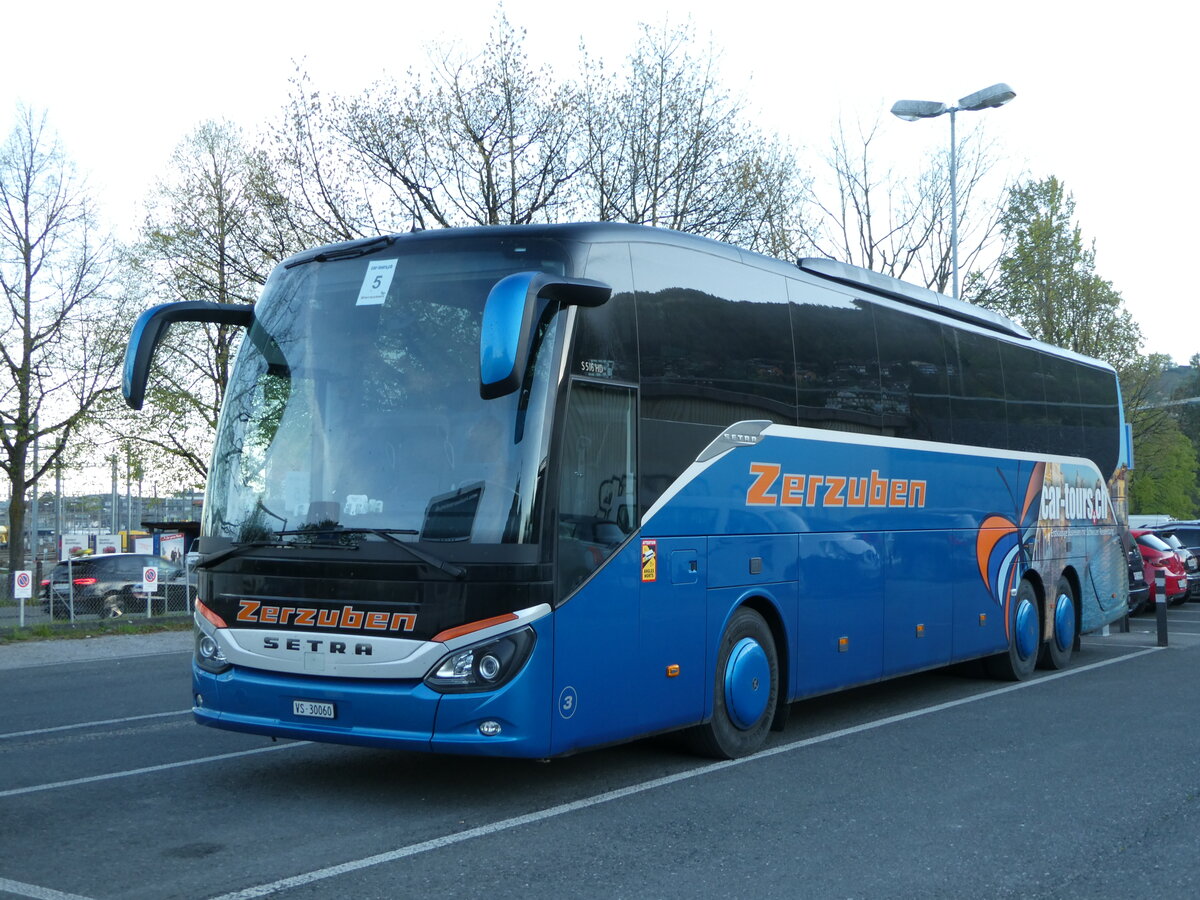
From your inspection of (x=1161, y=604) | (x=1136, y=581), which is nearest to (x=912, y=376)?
(x=1161, y=604)

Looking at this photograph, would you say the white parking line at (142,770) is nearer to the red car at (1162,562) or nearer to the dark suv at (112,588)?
the dark suv at (112,588)

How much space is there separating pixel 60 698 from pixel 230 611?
19.8 ft

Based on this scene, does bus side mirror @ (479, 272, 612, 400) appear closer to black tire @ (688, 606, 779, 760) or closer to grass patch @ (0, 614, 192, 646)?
black tire @ (688, 606, 779, 760)

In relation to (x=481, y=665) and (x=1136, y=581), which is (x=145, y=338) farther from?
(x=1136, y=581)

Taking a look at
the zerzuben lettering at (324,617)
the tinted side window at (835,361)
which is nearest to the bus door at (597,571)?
the zerzuben lettering at (324,617)

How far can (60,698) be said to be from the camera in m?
12.6

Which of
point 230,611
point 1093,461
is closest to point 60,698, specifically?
point 230,611

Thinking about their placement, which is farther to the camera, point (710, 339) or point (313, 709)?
point (710, 339)

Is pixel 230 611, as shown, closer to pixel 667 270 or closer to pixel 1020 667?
pixel 667 270

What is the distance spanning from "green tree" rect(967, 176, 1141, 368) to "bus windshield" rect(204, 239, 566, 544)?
32.8 meters

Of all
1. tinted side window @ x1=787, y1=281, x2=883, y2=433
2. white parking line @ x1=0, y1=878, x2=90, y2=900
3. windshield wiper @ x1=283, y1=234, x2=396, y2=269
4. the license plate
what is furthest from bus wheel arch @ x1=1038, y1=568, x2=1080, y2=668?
white parking line @ x1=0, y1=878, x2=90, y2=900

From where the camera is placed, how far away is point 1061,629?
48.3ft

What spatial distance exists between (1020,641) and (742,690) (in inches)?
234

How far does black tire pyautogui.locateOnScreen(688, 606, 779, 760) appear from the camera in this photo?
8625 millimetres
